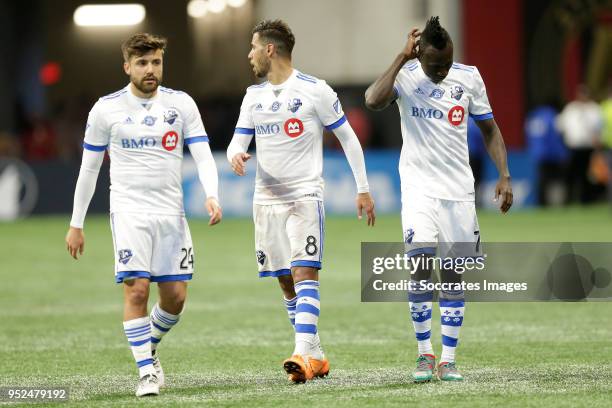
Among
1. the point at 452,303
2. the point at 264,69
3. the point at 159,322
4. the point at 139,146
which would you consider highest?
the point at 264,69

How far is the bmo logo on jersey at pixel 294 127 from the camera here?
28.2 feet

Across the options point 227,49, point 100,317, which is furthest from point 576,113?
point 100,317

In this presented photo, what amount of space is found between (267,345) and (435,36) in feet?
10.6

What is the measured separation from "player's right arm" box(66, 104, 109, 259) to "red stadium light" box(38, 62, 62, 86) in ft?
99.0

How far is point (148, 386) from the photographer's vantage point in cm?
795

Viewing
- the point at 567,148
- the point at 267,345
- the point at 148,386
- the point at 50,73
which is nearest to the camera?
the point at 148,386

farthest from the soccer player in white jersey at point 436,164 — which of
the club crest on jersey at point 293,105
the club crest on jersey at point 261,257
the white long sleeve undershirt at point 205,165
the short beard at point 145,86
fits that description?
the short beard at point 145,86

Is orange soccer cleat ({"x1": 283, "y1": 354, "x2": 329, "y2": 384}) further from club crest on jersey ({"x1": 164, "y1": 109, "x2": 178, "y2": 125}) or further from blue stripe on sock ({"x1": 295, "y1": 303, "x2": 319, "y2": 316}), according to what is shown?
club crest on jersey ({"x1": 164, "y1": 109, "x2": 178, "y2": 125})

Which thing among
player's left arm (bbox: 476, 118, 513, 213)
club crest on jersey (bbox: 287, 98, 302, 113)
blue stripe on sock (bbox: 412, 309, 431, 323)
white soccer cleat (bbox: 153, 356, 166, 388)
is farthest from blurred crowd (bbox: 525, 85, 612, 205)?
white soccer cleat (bbox: 153, 356, 166, 388)

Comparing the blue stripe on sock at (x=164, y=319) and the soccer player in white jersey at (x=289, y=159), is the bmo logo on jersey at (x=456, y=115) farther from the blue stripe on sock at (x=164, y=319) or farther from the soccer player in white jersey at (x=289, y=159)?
the blue stripe on sock at (x=164, y=319)

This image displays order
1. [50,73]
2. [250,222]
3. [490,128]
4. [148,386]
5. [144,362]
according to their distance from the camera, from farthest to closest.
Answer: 1. [50,73]
2. [250,222]
3. [490,128]
4. [144,362]
5. [148,386]

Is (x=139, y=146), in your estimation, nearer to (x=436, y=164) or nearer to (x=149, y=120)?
(x=149, y=120)

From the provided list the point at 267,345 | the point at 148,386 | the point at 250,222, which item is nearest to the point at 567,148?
the point at 250,222

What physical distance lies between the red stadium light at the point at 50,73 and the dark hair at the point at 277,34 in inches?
1180
